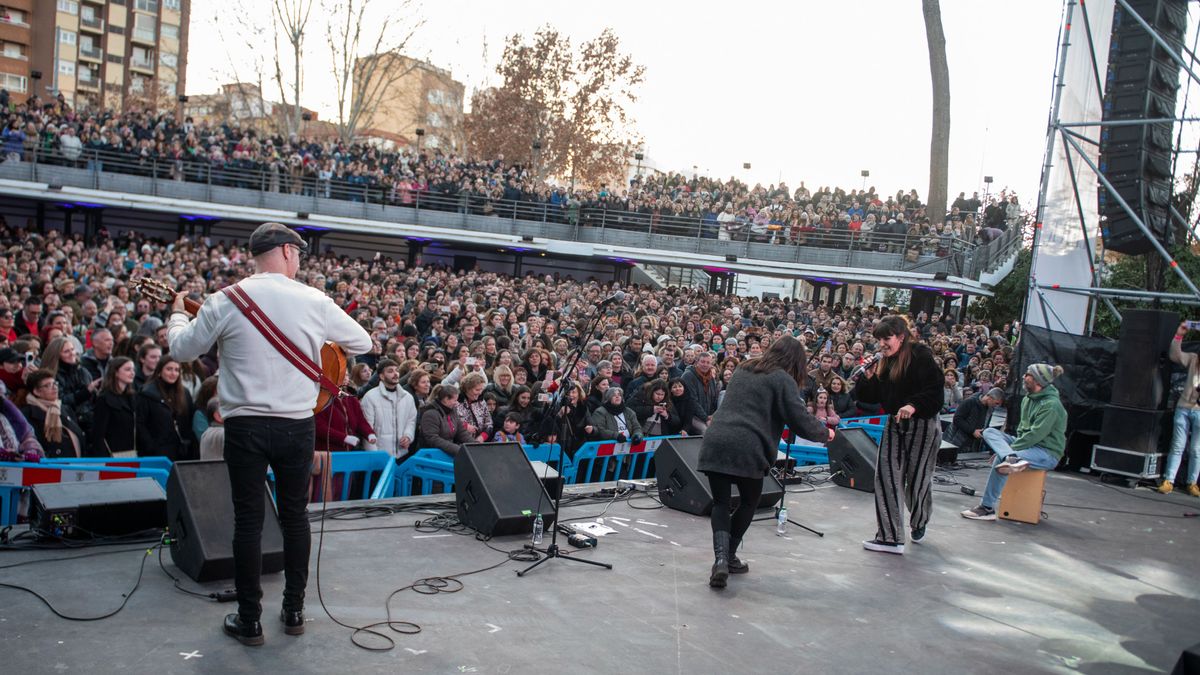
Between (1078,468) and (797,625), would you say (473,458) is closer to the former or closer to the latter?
(797,625)

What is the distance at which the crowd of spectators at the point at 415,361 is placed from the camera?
6117mm

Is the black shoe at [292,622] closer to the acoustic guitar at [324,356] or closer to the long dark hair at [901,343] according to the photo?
the acoustic guitar at [324,356]

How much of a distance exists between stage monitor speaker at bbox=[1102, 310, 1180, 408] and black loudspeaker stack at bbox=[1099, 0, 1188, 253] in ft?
3.91

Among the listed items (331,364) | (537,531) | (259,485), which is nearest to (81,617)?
(259,485)

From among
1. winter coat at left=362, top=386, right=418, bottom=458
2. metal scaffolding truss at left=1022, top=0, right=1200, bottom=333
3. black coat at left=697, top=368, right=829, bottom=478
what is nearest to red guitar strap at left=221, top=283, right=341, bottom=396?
black coat at left=697, top=368, right=829, bottom=478

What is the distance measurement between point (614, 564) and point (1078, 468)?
301 inches

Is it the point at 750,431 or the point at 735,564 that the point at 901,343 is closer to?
the point at 750,431

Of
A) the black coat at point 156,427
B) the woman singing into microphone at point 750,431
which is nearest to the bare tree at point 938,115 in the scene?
the woman singing into microphone at point 750,431

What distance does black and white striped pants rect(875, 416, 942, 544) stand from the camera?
241 inches

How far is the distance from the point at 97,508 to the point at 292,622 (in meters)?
1.58

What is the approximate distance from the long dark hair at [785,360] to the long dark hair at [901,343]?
1046 mm

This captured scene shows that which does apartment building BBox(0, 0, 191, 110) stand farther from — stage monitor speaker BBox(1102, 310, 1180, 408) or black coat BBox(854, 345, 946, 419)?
black coat BBox(854, 345, 946, 419)

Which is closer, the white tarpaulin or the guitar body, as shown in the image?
the guitar body

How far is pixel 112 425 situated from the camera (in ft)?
19.8
